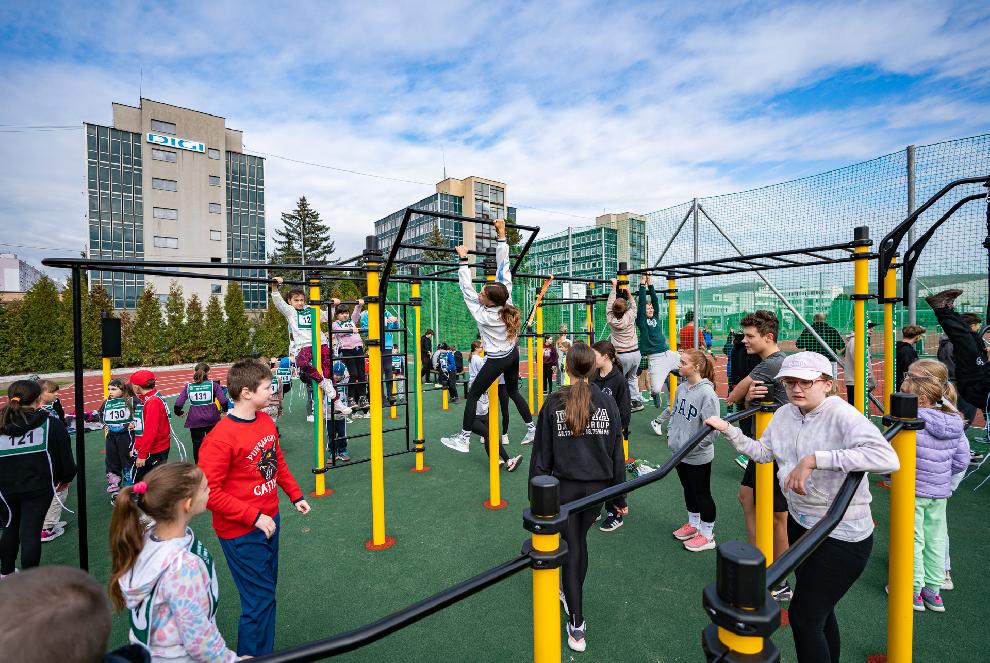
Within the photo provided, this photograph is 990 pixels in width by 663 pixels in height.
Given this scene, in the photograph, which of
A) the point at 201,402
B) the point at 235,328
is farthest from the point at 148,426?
the point at 235,328

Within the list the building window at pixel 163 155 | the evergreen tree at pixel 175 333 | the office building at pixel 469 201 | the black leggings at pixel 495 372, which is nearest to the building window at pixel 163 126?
the building window at pixel 163 155

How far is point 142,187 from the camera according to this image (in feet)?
106

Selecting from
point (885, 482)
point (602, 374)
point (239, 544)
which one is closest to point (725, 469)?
point (885, 482)

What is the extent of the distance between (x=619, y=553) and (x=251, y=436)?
294cm

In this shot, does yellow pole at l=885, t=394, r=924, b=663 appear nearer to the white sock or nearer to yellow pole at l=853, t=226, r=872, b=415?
the white sock

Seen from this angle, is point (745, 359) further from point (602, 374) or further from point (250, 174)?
point (250, 174)

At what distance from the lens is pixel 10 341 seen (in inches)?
755

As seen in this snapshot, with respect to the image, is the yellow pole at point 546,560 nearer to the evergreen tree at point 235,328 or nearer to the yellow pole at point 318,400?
the yellow pole at point 318,400

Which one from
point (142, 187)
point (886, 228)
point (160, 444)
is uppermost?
point (142, 187)

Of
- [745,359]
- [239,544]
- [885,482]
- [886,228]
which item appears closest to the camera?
[239,544]

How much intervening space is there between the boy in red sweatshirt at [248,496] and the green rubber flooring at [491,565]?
0.59 metres

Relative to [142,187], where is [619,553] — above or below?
below

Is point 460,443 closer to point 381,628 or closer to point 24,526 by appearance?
point 24,526

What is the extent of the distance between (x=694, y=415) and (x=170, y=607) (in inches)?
141
